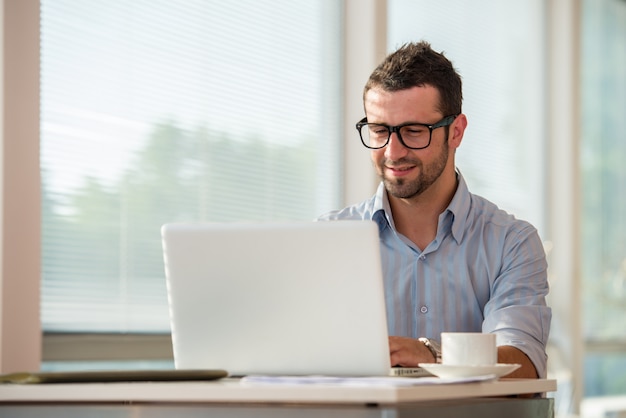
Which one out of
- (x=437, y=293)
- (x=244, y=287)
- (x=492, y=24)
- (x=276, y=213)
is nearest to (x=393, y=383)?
(x=244, y=287)

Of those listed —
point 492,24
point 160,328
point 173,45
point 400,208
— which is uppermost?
point 492,24

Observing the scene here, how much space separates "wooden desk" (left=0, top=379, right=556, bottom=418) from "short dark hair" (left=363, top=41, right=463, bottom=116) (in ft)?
3.40

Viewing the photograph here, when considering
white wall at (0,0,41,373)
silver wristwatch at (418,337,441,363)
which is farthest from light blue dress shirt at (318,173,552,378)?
white wall at (0,0,41,373)

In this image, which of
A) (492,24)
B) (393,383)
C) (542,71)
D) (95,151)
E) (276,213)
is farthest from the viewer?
(542,71)

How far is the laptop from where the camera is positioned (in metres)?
1.54

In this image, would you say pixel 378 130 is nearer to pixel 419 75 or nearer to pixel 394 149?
pixel 394 149

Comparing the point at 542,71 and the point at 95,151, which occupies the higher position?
the point at 542,71

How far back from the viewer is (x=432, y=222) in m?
2.52

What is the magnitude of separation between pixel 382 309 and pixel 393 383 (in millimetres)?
166

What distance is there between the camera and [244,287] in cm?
160

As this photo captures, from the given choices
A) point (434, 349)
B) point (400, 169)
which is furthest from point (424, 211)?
point (434, 349)

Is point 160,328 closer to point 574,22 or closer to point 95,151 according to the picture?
point 95,151

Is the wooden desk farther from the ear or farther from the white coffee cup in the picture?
the ear

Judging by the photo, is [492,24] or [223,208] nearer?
[223,208]
